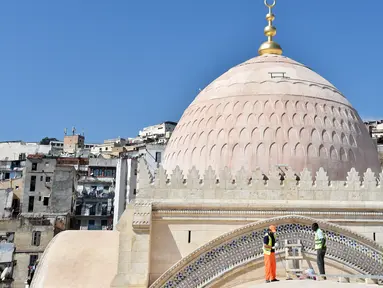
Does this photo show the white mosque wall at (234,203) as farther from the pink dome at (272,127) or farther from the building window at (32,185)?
the building window at (32,185)

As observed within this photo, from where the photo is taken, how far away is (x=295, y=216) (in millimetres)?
9469

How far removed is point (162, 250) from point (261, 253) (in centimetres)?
199

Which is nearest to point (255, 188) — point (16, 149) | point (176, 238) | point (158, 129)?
point (176, 238)

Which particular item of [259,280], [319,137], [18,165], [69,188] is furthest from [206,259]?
[18,165]

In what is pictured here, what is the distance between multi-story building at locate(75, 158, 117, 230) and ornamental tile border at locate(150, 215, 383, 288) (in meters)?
29.5

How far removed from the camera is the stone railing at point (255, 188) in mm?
9859

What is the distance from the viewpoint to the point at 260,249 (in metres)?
9.45

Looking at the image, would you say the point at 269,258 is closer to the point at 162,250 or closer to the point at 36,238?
the point at 162,250

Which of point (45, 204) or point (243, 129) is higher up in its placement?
point (45, 204)

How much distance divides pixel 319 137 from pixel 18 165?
161 feet

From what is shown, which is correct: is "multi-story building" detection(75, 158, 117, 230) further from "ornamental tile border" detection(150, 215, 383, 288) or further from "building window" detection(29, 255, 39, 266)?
"ornamental tile border" detection(150, 215, 383, 288)

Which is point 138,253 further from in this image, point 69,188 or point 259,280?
point 69,188

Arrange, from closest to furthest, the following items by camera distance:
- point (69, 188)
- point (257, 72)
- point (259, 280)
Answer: point (259, 280) < point (257, 72) < point (69, 188)

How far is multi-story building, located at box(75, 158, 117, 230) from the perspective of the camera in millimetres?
38562
